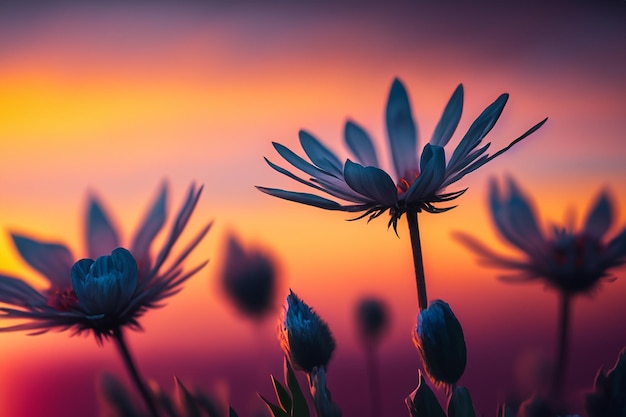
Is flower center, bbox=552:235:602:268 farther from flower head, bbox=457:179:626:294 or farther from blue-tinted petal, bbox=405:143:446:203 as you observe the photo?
blue-tinted petal, bbox=405:143:446:203

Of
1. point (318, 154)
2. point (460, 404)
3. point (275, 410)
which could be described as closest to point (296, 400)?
point (275, 410)

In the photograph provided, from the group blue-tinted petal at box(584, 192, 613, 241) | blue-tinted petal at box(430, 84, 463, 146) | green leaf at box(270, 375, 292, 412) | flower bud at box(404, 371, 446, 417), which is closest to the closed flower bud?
flower bud at box(404, 371, 446, 417)

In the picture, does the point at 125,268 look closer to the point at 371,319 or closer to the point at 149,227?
the point at 149,227

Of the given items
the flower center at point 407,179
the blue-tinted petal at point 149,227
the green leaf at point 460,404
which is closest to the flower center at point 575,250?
the flower center at point 407,179

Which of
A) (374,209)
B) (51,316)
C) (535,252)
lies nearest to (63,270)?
(51,316)

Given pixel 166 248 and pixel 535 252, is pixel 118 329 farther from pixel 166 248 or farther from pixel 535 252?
pixel 535 252

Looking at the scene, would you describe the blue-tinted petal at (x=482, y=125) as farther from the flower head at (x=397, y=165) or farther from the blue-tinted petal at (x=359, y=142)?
the blue-tinted petal at (x=359, y=142)
